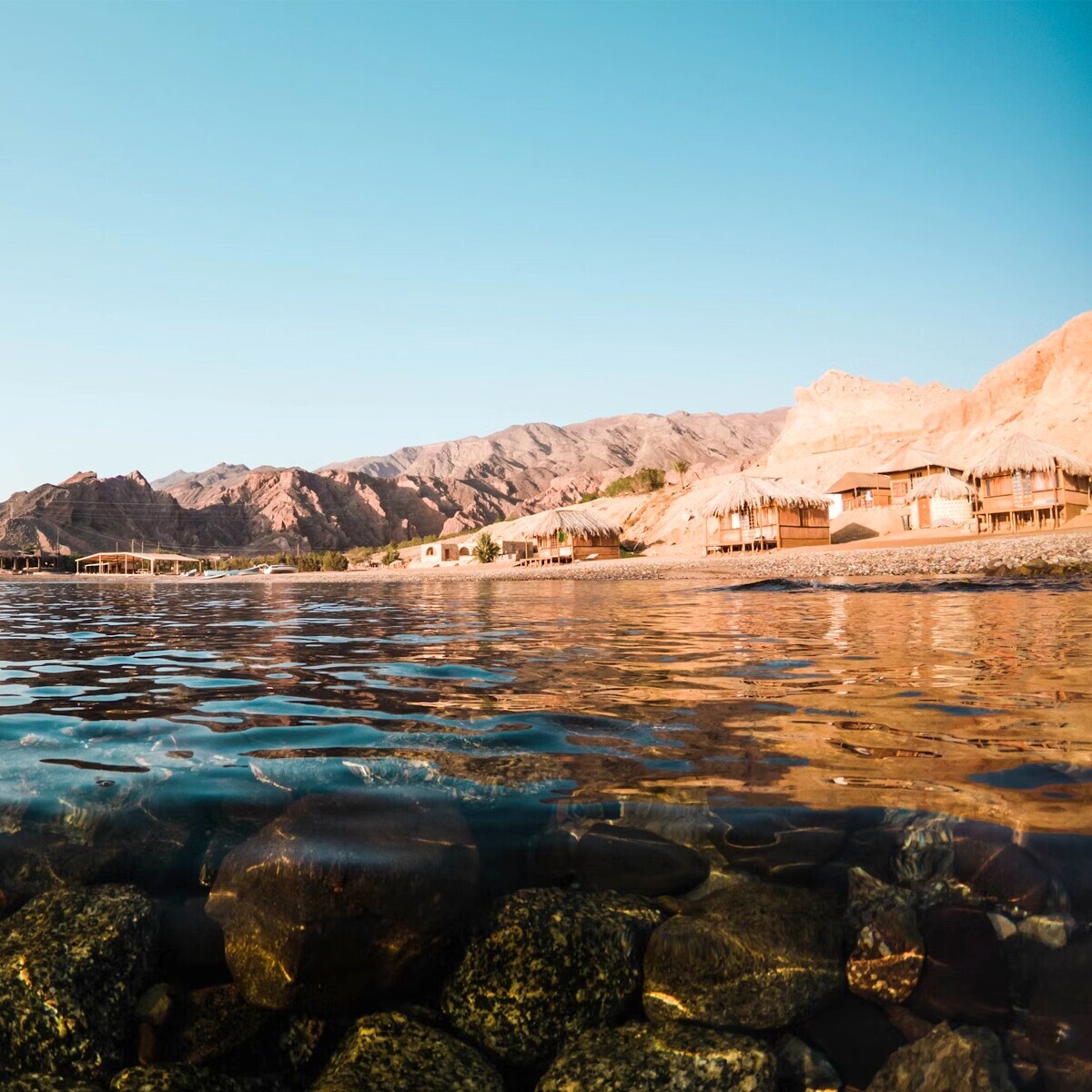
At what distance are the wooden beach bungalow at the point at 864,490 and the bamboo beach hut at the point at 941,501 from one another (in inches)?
261

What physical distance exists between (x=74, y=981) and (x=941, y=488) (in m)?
43.9

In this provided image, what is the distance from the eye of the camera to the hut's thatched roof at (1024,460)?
3425 centimetres

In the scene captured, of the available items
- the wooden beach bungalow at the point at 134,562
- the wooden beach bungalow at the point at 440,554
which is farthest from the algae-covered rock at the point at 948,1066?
the wooden beach bungalow at the point at 134,562

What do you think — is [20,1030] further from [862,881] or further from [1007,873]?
[1007,873]

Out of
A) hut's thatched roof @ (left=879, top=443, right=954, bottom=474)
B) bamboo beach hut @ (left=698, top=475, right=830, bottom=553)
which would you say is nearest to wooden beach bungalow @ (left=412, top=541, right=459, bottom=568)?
bamboo beach hut @ (left=698, top=475, right=830, bottom=553)

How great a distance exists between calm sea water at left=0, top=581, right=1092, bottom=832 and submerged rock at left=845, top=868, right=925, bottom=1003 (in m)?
0.52

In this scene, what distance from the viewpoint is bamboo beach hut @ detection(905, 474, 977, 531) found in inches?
1561

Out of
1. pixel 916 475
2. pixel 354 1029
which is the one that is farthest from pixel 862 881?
pixel 916 475

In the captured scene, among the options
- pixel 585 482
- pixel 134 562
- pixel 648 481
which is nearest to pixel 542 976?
pixel 648 481

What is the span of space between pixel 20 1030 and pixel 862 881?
2626mm

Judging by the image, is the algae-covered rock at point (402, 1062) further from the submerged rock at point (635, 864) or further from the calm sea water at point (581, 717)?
the calm sea water at point (581, 717)

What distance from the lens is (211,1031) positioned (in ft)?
7.85

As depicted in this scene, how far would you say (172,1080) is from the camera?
7.04ft

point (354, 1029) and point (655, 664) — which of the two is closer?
point (354, 1029)
